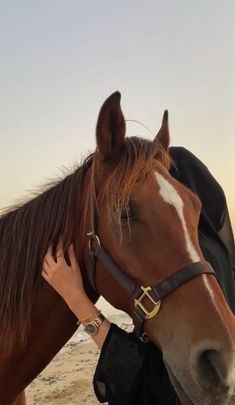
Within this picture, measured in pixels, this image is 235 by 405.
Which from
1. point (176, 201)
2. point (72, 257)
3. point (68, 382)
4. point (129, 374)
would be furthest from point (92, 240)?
point (68, 382)

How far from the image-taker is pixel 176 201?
6.63ft

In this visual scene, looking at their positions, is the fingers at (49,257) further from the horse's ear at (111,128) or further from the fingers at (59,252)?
the horse's ear at (111,128)

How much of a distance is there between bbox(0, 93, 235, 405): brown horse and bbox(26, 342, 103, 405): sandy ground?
163 inches

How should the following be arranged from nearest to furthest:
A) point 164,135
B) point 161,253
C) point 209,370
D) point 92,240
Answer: point 209,370 < point 161,253 < point 92,240 < point 164,135

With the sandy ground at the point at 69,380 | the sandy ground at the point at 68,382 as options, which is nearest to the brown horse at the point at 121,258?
the sandy ground at the point at 69,380

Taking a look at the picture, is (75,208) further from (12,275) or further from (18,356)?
(18,356)

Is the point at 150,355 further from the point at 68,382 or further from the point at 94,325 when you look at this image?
the point at 68,382

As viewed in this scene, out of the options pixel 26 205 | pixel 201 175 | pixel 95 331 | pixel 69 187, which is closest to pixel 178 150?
pixel 201 175

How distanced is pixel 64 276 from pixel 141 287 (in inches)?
16.8

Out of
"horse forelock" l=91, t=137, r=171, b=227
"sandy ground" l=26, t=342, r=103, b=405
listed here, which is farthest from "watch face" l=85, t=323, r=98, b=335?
"sandy ground" l=26, t=342, r=103, b=405

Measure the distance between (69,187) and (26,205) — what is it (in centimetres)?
28

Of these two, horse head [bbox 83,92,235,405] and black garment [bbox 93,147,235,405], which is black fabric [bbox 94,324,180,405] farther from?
horse head [bbox 83,92,235,405]

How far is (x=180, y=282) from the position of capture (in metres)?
1.88

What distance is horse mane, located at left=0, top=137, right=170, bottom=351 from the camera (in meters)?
2.22
